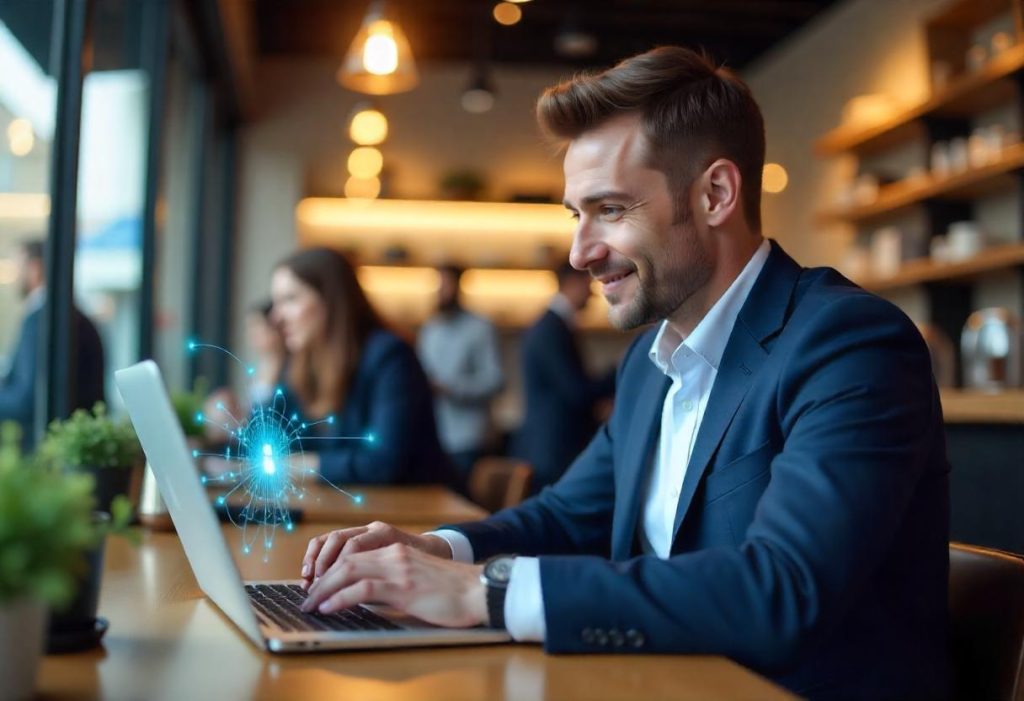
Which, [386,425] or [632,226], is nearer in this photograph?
[632,226]

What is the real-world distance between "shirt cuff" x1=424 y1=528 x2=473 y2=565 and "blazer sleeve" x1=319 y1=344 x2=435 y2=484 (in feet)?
5.26

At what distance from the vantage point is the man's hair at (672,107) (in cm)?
149

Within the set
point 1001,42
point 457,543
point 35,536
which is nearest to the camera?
point 35,536

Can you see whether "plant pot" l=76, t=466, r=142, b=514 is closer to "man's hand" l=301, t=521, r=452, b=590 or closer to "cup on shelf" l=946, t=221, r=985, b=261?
"man's hand" l=301, t=521, r=452, b=590

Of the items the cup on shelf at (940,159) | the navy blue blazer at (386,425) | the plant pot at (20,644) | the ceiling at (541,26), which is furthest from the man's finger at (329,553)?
the ceiling at (541,26)

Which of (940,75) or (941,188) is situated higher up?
(940,75)

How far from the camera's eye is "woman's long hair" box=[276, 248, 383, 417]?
3166mm

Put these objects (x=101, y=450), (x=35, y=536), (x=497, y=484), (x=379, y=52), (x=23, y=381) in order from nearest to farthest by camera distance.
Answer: (x=35, y=536) → (x=101, y=450) → (x=23, y=381) → (x=497, y=484) → (x=379, y=52)

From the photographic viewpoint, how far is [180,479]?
1.00 metres

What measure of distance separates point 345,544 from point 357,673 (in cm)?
36

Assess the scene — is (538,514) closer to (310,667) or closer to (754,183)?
(754,183)

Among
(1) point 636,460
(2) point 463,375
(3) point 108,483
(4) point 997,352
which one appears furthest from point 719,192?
(2) point 463,375

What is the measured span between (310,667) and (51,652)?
0.81ft

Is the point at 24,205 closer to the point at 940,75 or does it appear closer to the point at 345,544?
the point at 345,544
